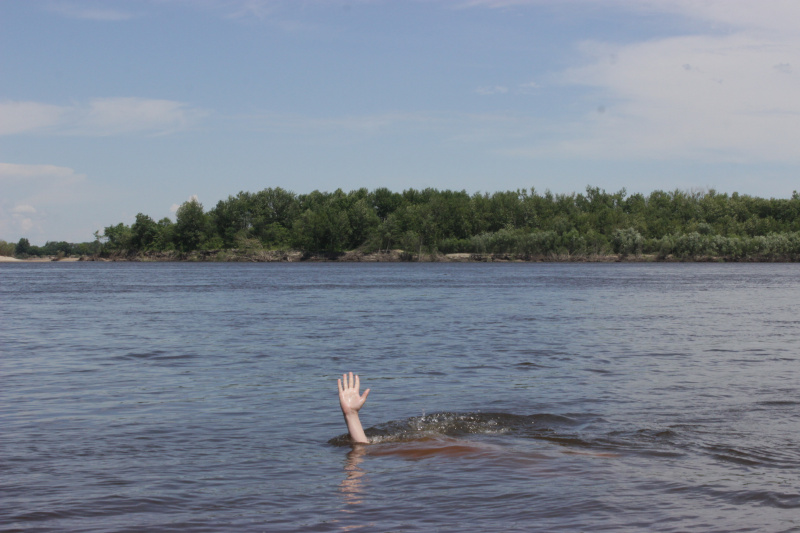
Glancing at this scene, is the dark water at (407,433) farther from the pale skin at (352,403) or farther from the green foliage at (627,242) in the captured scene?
the green foliage at (627,242)

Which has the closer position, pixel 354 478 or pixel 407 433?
pixel 354 478

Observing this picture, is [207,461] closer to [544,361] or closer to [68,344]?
[544,361]

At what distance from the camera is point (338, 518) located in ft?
26.2

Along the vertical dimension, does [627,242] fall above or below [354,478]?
above

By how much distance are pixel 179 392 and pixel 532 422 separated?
25.9 feet

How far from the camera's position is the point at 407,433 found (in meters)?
12.1

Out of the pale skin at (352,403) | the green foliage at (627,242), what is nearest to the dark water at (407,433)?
the pale skin at (352,403)

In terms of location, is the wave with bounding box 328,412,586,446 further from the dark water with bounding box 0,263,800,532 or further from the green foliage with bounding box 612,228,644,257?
the green foliage with bounding box 612,228,644,257

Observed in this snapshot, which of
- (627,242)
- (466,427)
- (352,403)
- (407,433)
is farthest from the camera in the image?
(627,242)

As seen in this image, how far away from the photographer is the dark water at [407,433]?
8.20 metres

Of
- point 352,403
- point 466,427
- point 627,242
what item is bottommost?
point 466,427

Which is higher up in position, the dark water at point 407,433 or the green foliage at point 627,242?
the green foliage at point 627,242

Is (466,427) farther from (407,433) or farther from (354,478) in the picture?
(354,478)

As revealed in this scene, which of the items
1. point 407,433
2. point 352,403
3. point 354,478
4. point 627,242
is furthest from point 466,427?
point 627,242
